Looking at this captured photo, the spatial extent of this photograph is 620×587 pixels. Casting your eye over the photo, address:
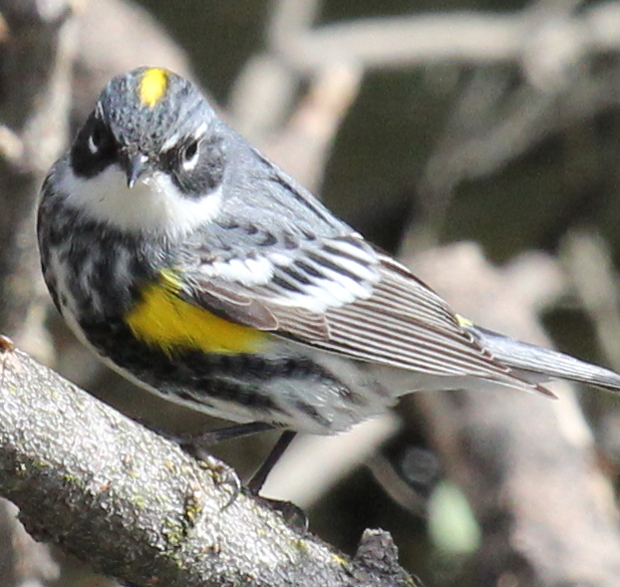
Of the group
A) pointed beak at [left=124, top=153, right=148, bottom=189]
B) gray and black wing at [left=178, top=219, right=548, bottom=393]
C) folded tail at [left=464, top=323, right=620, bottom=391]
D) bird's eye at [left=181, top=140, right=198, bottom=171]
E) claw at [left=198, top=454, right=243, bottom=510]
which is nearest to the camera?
claw at [left=198, top=454, right=243, bottom=510]

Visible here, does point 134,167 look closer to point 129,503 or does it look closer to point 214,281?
point 214,281

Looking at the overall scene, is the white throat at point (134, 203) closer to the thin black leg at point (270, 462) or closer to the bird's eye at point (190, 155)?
the bird's eye at point (190, 155)

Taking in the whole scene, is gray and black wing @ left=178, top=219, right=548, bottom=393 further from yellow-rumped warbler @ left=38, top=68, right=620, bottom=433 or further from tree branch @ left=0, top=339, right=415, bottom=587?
tree branch @ left=0, top=339, right=415, bottom=587

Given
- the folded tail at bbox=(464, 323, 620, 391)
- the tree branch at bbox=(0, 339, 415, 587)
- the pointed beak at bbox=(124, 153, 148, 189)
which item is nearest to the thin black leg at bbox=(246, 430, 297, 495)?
the folded tail at bbox=(464, 323, 620, 391)

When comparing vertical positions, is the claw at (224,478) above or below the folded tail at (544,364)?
below

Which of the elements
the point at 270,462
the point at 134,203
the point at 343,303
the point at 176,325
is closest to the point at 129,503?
the point at 176,325

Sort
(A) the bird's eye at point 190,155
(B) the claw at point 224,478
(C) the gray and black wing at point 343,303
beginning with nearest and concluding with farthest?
(B) the claw at point 224,478 < (A) the bird's eye at point 190,155 < (C) the gray and black wing at point 343,303

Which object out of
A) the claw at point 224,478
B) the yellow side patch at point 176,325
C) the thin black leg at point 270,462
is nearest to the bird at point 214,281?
the yellow side patch at point 176,325
